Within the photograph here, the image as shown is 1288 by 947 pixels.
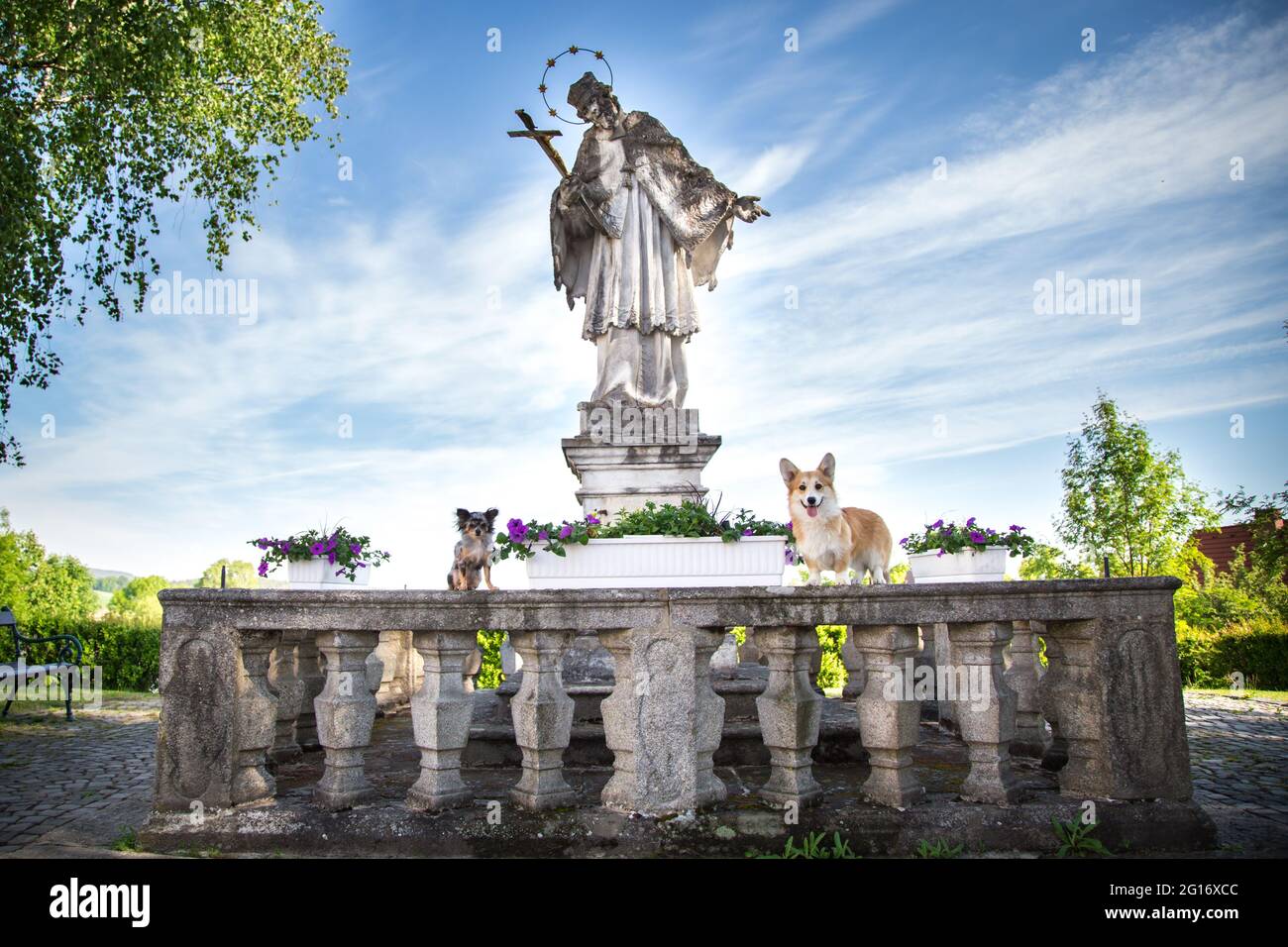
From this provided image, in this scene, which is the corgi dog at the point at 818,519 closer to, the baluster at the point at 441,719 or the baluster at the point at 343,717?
the baluster at the point at 441,719

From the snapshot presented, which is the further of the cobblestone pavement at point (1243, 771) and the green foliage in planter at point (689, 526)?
the green foliage in planter at point (689, 526)

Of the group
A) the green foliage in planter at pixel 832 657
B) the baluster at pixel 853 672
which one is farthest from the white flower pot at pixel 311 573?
the green foliage in planter at pixel 832 657

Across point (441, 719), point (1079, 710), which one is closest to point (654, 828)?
point (441, 719)

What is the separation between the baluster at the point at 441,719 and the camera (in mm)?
4676

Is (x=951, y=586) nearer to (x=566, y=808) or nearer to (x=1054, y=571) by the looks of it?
(x=566, y=808)

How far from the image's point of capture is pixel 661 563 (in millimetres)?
5891

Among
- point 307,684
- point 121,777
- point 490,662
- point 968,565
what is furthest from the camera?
point 490,662

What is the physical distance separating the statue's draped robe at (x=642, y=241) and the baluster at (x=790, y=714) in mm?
4217

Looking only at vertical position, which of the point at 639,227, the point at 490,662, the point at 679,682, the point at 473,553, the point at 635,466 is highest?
the point at 639,227

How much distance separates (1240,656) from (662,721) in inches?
606

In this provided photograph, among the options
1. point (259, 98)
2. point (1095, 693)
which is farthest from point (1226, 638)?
point (259, 98)

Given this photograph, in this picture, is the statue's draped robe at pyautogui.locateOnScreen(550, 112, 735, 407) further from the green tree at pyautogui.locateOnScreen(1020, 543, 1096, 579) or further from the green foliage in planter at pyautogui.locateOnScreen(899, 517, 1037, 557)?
the green tree at pyautogui.locateOnScreen(1020, 543, 1096, 579)

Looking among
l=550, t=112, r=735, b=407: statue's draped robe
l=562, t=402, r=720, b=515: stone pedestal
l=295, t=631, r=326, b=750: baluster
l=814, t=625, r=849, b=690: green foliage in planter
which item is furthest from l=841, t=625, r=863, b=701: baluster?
l=814, t=625, r=849, b=690: green foliage in planter

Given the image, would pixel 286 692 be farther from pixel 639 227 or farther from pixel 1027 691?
pixel 1027 691
